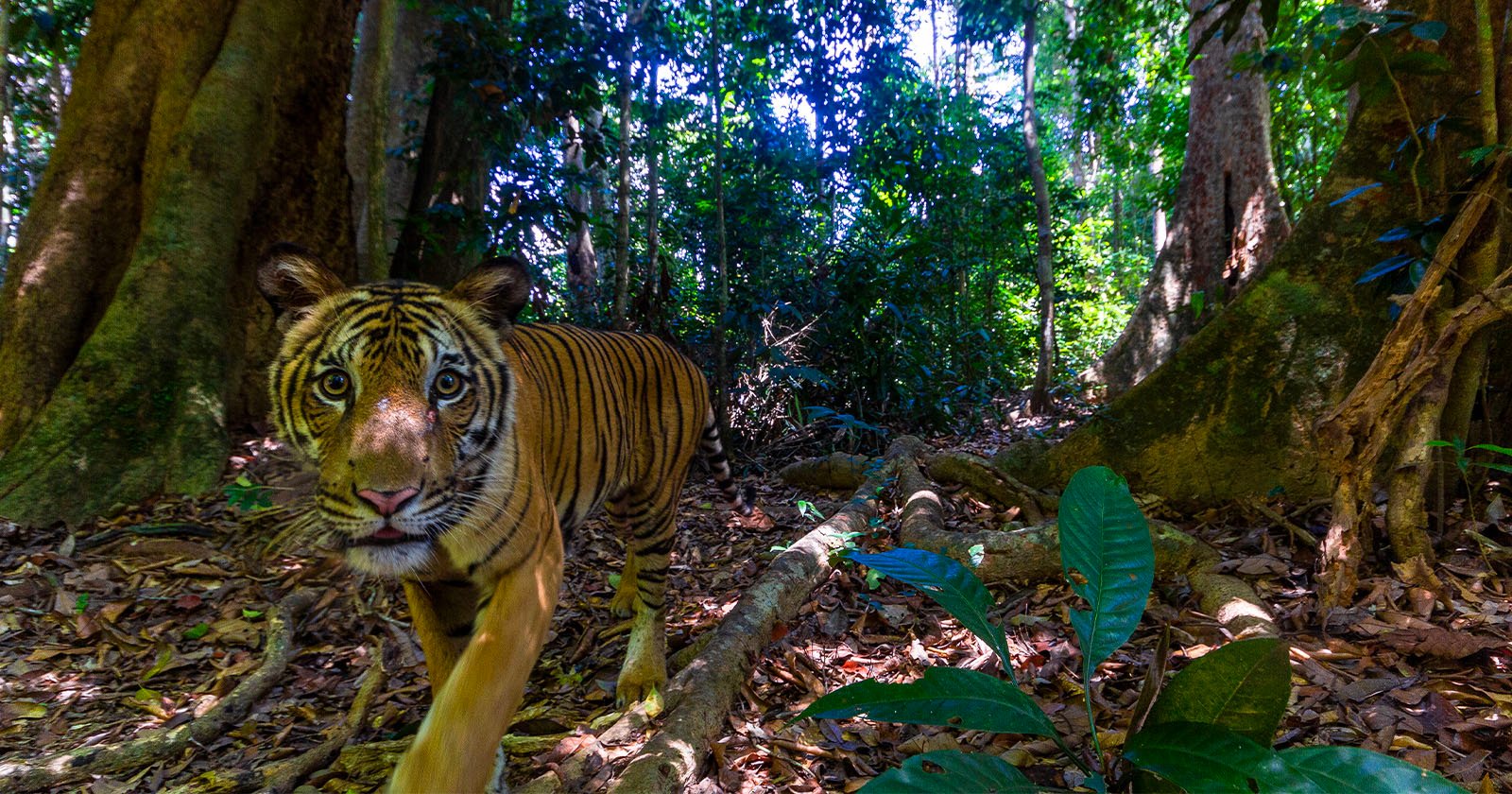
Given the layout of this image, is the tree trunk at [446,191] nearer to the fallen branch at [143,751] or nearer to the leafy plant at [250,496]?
the leafy plant at [250,496]

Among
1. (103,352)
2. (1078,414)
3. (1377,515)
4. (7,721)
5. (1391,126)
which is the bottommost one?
(7,721)

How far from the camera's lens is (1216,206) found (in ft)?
25.4

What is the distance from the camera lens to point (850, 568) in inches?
154

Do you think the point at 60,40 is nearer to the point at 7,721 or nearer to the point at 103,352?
the point at 103,352

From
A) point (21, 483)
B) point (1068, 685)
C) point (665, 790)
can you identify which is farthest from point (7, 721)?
point (1068, 685)

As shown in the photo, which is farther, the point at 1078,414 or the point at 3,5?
the point at 1078,414

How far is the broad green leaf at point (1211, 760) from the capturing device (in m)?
1.35

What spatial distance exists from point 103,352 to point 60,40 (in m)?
2.91

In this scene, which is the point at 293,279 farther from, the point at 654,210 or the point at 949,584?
the point at 654,210

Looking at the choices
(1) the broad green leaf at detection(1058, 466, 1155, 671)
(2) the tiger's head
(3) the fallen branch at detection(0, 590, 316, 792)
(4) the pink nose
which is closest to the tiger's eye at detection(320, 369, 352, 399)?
(2) the tiger's head

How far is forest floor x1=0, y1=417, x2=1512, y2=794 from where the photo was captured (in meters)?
2.27

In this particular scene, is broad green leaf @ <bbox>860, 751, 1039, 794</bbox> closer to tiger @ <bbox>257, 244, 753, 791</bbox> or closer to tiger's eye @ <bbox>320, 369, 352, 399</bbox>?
tiger @ <bbox>257, 244, 753, 791</bbox>

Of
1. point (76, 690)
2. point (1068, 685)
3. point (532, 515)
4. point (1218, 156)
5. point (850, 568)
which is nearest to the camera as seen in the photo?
point (532, 515)

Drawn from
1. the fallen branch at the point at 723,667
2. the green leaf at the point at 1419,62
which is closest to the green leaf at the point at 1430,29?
the green leaf at the point at 1419,62
